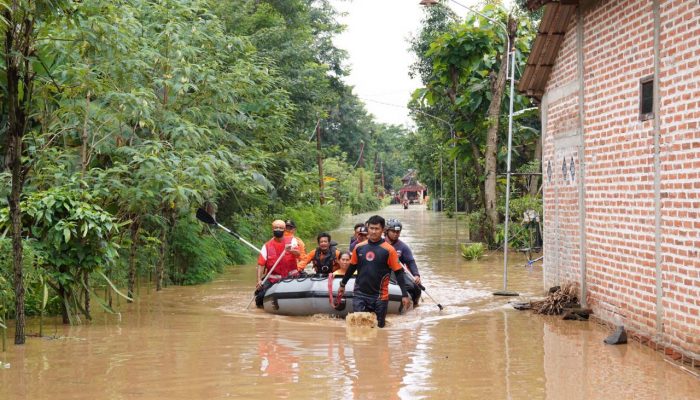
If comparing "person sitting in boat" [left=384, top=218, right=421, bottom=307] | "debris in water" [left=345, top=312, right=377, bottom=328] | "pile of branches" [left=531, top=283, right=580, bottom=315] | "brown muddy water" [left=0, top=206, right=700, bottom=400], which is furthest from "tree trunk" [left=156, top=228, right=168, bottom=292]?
"pile of branches" [left=531, top=283, right=580, bottom=315]

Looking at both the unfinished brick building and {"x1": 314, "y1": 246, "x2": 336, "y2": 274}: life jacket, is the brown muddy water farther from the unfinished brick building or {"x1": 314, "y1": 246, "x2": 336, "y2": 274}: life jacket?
{"x1": 314, "y1": 246, "x2": 336, "y2": 274}: life jacket

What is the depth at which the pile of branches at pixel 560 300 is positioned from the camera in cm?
1380

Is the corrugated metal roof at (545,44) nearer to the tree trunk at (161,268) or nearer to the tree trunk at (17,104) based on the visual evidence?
the tree trunk at (17,104)

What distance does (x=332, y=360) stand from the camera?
10.3 metres

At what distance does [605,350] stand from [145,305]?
349 inches

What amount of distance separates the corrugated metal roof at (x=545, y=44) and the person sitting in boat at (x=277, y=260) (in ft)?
16.3

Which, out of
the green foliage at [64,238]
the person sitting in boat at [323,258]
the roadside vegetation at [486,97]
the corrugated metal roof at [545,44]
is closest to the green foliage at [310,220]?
the roadside vegetation at [486,97]

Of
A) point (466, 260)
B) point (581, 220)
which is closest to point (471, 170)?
point (466, 260)

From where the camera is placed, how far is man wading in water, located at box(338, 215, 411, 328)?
1162 cm

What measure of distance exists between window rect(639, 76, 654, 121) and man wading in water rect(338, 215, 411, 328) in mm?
3531

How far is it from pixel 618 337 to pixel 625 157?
7.64 feet

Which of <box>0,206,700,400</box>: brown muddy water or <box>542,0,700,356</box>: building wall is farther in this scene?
<box>542,0,700,356</box>: building wall

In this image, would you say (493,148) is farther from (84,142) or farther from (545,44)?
(84,142)

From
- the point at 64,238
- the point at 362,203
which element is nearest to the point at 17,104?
the point at 64,238
